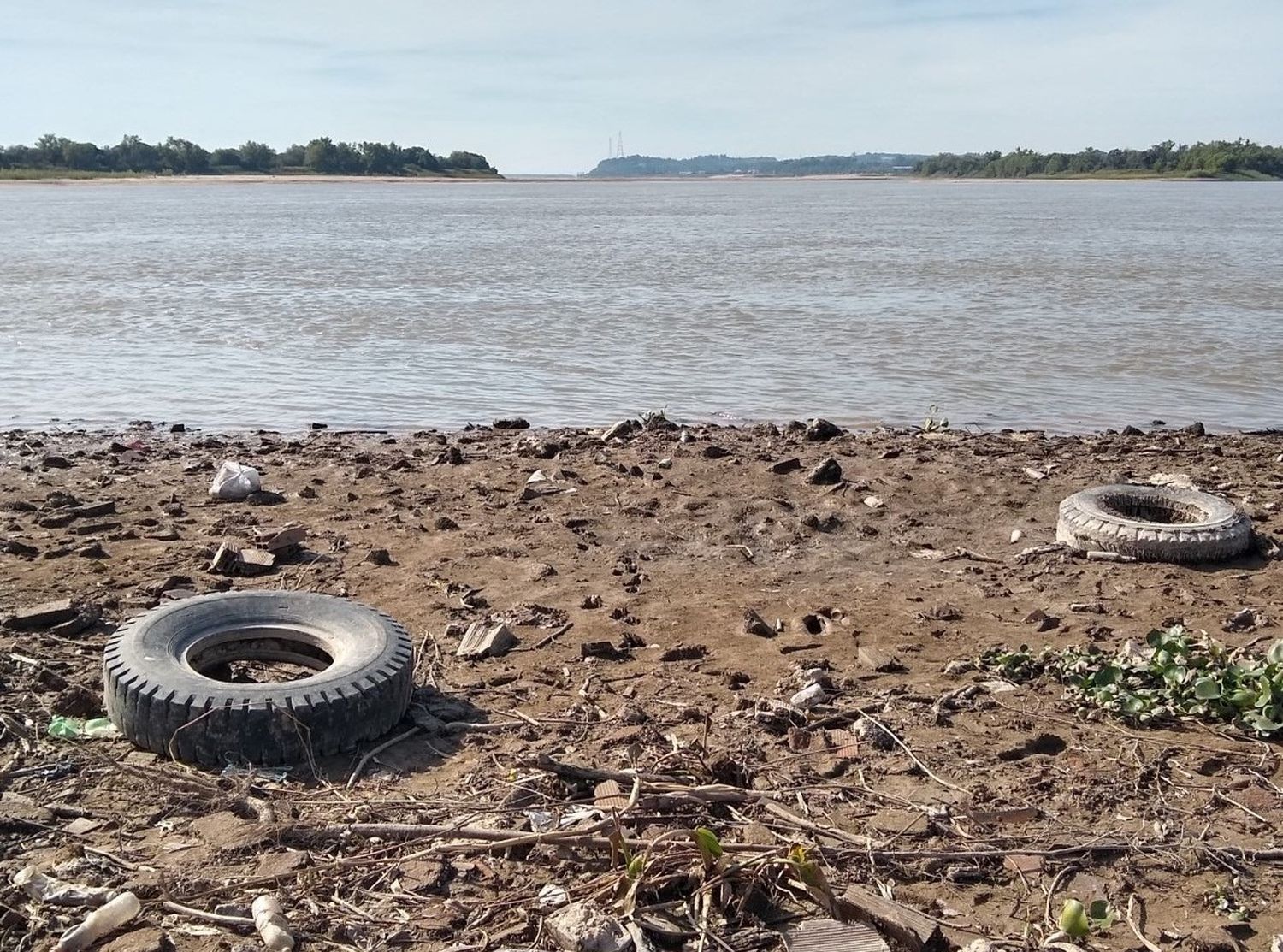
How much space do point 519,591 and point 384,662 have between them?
6.28 feet

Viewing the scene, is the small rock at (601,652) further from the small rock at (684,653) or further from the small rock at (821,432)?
the small rock at (821,432)

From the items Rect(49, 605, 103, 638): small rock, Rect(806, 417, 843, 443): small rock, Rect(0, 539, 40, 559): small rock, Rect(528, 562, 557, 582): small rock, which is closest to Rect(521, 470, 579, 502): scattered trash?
Rect(528, 562, 557, 582): small rock

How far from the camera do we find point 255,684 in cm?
489

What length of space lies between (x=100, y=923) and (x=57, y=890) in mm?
286

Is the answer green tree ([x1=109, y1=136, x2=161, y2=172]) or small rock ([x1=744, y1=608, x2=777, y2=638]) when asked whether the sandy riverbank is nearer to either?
small rock ([x1=744, y1=608, x2=777, y2=638])

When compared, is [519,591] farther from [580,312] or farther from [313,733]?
[580,312]

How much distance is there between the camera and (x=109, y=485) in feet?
29.4

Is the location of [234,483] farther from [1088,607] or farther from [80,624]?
[1088,607]

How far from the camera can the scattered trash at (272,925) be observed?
3306 millimetres

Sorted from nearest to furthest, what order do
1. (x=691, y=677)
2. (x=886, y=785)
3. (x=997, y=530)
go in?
1. (x=886, y=785)
2. (x=691, y=677)
3. (x=997, y=530)

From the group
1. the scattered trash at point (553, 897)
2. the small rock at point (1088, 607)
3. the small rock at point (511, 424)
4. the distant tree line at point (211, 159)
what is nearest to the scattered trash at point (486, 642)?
the scattered trash at point (553, 897)

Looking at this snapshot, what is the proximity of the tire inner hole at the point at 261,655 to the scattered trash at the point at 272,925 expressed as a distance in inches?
75.6

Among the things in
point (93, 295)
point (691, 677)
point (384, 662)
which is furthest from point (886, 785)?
point (93, 295)

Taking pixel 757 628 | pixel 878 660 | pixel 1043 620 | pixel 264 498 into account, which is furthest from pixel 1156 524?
pixel 264 498
